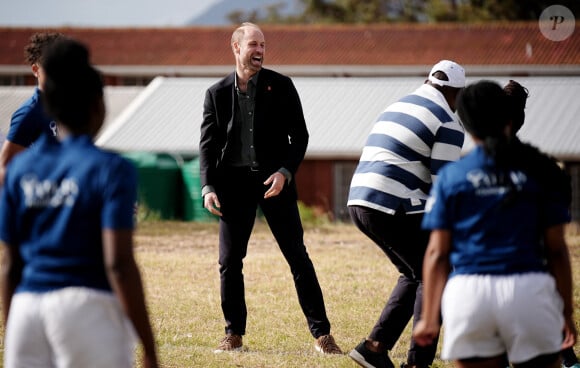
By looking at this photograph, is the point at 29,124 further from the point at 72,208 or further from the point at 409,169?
the point at 72,208

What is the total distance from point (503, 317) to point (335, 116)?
2569 cm

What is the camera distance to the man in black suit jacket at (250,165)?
24.8 ft

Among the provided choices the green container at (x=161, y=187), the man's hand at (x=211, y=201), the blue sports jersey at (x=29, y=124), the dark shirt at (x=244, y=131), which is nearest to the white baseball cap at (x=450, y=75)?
the dark shirt at (x=244, y=131)

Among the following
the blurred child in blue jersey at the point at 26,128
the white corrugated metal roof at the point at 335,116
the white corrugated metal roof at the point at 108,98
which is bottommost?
the white corrugated metal roof at the point at 108,98

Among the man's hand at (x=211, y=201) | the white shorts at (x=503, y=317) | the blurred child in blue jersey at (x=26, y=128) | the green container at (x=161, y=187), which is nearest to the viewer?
the white shorts at (x=503, y=317)

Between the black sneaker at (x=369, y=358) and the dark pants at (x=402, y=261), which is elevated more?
the dark pants at (x=402, y=261)

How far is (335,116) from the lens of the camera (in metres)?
29.7

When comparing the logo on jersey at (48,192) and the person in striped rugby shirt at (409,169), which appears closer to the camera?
the logo on jersey at (48,192)

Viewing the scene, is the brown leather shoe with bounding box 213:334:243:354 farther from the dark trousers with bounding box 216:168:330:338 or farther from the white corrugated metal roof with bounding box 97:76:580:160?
the white corrugated metal roof with bounding box 97:76:580:160

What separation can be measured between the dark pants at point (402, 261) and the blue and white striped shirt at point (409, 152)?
0.08m

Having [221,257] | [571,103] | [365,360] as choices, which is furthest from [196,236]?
[571,103]

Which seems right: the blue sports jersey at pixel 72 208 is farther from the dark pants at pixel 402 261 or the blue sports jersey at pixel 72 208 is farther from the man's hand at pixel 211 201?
the man's hand at pixel 211 201

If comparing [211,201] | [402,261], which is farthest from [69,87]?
[211,201]

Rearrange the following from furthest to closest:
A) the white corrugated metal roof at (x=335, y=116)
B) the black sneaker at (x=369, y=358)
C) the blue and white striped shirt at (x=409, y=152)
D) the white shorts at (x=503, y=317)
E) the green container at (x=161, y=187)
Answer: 1. the white corrugated metal roof at (x=335, y=116)
2. the green container at (x=161, y=187)
3. the black sneaker at (x=369, y=358)
4. the blue and white striped shirt at (x=409, y=152)
5. the white shorts at (x=503, y=317)
